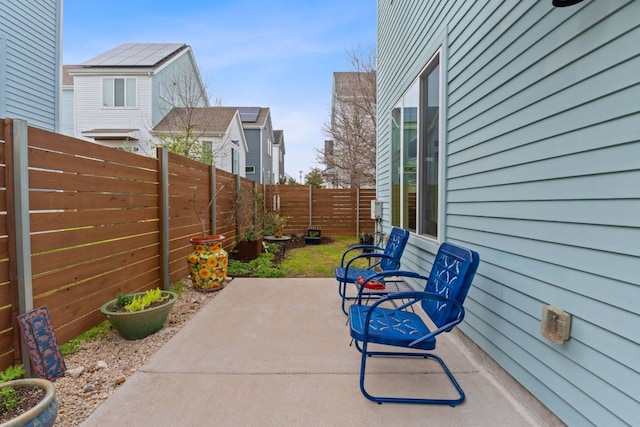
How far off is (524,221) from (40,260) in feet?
10.00

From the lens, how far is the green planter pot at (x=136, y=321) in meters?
2.45

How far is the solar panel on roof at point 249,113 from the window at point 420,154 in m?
15.2

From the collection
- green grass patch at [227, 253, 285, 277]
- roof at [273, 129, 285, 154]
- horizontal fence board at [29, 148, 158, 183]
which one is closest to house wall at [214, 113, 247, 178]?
green grass patch at [227, 253, 285, 277]

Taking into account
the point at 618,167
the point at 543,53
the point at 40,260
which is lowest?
the point at 40,260

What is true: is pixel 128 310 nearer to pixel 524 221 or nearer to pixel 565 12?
pixel 524 221

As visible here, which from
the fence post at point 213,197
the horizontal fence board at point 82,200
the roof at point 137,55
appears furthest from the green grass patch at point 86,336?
the roof at point 137,55

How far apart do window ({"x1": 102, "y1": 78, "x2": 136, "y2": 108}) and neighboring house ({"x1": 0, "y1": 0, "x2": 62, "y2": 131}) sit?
513 cm

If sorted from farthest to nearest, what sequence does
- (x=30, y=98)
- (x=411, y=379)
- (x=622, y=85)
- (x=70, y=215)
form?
1. (x=30, y=98)
2. (x=70, y=215)
3. (x=411, y=379)
4. (x=622, y=85)

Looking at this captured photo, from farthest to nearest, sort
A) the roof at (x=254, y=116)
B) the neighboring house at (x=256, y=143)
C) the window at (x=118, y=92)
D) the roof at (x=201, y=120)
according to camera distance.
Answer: the roof at (x=254, y=116)
the neighboring house at (x=256, y=143)
the roof at (x=201, y=120)
the window at (x=118, y=92)

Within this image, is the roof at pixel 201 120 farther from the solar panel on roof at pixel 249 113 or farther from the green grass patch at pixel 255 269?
the green grass patch at pixel 255 269

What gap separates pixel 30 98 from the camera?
227 inches

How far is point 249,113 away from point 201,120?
297 inches

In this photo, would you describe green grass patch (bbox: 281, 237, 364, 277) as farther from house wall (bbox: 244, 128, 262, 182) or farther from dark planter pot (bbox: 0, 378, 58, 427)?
house wall (bbox: 244, 128, 262, 182)

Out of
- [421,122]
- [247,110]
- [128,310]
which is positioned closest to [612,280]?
[421,122]
